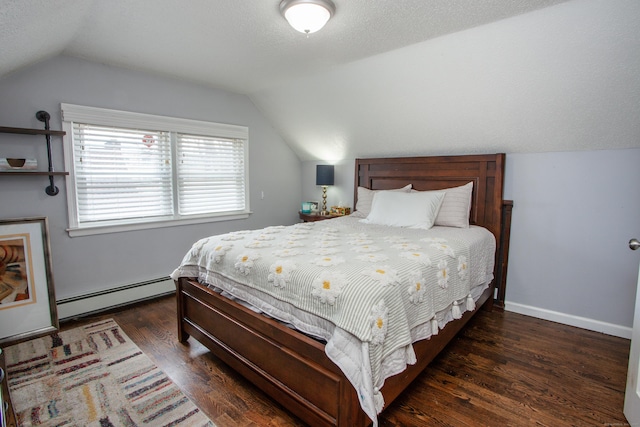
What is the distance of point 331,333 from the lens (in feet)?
4.78

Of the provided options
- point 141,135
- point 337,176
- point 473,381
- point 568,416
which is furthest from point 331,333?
point 337,176

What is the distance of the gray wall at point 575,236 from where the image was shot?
98.8 inches

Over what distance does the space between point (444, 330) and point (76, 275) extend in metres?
3.11

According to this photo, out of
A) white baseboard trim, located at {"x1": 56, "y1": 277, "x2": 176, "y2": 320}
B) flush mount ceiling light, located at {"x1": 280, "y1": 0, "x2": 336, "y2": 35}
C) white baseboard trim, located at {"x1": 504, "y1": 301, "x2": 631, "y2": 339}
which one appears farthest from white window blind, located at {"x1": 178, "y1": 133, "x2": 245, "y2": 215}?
white baseboard trim, located at {"x1": 504, "y1": 301, "x2": 631, "y2": 339}

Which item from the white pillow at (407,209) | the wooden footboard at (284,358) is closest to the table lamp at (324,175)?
the white pillow at (407,209)

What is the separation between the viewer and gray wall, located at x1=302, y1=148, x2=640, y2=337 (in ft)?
8.23

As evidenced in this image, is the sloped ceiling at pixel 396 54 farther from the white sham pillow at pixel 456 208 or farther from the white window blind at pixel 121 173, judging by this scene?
the white window blind at pixel 121 173

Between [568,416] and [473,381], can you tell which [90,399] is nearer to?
[473,381]

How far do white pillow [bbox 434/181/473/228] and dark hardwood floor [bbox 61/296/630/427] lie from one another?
36.5 inches

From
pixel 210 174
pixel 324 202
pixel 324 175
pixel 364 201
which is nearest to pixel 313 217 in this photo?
pixel 324 202

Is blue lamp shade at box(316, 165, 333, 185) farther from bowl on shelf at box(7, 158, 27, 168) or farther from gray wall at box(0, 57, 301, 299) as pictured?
bowl on shelf at box(7, 158, 27, 168)

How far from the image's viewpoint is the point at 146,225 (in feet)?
10.6

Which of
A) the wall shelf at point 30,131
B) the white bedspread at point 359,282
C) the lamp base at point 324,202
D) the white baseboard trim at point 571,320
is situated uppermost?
the wall shelf at point 30,131

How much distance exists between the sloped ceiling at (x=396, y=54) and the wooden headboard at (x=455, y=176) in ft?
0.46
